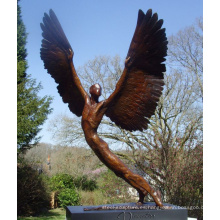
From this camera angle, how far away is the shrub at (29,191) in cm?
1163

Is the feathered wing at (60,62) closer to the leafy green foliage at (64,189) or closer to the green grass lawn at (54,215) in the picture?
the green grass lawn at (54,215)

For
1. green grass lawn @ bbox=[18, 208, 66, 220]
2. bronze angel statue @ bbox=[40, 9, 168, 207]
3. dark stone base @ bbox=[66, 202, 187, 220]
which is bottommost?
green grass lawn @ bbox=[18, 208, 66, 220]

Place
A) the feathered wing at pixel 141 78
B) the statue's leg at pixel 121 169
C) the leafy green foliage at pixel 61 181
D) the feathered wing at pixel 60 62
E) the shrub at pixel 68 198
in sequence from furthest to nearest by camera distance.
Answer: the leafy green foliage at pixel 61 181 → the shrub at pixel 68 198 → the feathered wing at pixel 60 62 → the statue's leg at pixel 121 169 → the feathered wing at pixel 141 78

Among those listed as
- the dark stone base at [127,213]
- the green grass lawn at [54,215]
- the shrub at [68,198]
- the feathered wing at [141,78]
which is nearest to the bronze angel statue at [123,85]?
the feathered wing at [141,78]

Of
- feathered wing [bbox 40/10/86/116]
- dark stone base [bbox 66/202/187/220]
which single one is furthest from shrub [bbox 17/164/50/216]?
dark stone base [bbox 66/202/187/220]

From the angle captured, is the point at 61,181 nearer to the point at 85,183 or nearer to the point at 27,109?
the point at 85,183

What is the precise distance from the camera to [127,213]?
4.63 metres

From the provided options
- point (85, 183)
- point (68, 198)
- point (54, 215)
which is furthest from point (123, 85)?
point (85, 183)

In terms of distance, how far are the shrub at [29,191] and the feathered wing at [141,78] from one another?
7357 millimetres

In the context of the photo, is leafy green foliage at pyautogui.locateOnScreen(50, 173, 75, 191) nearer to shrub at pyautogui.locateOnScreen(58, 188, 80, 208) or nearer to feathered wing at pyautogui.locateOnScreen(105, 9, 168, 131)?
shrub at pyautogui.locateOnScreen(58, 188, 80, 208)

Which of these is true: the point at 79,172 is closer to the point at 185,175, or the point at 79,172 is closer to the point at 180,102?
the point at 180,102

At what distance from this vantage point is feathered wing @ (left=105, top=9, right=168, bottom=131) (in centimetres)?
488

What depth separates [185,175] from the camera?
9.21 meters

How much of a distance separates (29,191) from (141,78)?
27.3ft
